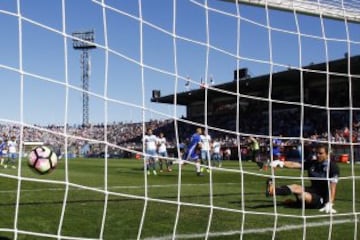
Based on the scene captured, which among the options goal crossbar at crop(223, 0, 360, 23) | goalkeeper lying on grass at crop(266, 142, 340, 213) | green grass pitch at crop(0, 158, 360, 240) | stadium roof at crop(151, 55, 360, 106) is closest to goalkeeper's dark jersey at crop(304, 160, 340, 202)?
goalkeeper lying on grass at crop(266, 142, 340, 213)

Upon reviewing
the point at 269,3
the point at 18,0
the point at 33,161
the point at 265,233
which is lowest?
the point at 265,233

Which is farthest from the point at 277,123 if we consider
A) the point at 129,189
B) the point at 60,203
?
the point at 60,203

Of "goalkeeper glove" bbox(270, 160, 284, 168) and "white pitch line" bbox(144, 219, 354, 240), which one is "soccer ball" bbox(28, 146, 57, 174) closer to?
"white pitch line" bbox(144, 219, 354, 240)

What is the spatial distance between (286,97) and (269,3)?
85.3 feet

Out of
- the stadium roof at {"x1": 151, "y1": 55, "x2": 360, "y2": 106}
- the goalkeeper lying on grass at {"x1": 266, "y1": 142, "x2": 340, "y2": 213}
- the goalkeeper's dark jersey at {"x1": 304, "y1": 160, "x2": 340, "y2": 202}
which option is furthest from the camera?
the goalkeeper's dark jersey at {"x1": 304, "y1": 160, "x2": 340, "y2": 202}

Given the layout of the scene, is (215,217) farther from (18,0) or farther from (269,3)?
(18,0)

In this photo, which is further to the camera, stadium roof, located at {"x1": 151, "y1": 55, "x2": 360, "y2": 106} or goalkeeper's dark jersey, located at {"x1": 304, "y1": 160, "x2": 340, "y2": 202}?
goalkeeper's dark jersey, located at {"x1": 304, "y1": 160, "x2": 340, "y2": 202}

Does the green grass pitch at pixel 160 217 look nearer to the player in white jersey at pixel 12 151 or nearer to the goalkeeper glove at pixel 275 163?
the goalkeeper glove at pixel 275 163

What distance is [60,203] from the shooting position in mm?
8000

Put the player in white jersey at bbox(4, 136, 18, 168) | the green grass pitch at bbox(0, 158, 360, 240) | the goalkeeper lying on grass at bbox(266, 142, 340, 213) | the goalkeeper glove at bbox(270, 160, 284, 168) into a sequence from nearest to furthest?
the green grass pitch at bbox(0, 158, 360, 240) → the goalkeeper glove at bbox(270, 160, 284, 168) → the goalkeeper lying on grass at bbox(266, 142, 340, 213) → the player in white jersey at bbox(4, 136, 18, 168)

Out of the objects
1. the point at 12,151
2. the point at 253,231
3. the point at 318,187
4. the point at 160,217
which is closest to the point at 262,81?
the point at 12,151

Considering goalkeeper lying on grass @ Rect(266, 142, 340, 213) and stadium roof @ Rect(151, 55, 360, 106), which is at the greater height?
stadium roof @ Rect(151, 55, 360, 106)

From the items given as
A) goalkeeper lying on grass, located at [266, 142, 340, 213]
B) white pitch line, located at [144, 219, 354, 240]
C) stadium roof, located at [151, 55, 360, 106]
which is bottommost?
white pitch line, located at [144, 219, 354, 240]

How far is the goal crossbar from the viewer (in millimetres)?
6547
